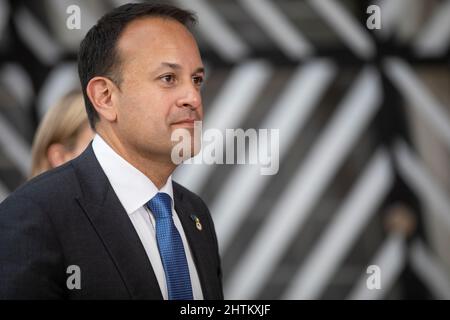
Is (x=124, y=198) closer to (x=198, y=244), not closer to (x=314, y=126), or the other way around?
(x=198, y=244)

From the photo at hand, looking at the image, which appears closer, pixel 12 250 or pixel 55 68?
pixel 12 250

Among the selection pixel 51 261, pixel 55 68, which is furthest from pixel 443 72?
pixel 51 261

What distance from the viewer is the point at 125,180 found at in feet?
3.19

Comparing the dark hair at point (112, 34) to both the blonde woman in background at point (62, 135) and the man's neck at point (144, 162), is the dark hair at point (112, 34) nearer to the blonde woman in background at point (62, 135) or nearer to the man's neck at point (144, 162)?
the man's neck at point (144, 162)

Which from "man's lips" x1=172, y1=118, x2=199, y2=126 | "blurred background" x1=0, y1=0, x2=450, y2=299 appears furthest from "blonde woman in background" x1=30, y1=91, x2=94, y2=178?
"blurred background" x1=0, y1=0, x2=450, y2=299

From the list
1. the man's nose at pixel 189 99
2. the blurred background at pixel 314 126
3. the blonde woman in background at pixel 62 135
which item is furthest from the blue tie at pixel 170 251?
the blurred background at pixel 314 126

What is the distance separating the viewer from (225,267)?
248cm

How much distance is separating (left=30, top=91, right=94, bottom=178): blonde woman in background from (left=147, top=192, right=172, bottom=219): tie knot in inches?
21.6

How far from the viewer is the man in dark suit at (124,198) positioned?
2.81 ft

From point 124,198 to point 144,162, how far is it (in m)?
0.06

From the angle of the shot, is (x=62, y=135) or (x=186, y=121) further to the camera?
(x=62, y=135)

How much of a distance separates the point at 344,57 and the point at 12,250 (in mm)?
1711

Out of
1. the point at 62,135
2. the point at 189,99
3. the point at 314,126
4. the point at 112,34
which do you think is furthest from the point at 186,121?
the point at 314,126

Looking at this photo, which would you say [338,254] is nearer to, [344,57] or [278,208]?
[278,208]
